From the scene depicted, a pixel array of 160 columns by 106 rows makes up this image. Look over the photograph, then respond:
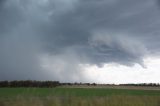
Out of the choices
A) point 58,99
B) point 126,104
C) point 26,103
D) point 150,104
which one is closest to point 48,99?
point 58,99

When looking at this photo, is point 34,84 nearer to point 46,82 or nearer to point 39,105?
point 46,82

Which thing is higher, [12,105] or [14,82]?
[14,82]

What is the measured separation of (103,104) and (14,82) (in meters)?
80.4

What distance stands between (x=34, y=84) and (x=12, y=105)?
7996 cm

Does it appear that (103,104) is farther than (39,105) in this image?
Yes

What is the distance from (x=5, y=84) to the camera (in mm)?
98875

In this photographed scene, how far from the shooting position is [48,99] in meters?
25.9

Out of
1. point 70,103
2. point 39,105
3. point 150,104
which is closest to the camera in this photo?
point 39,105

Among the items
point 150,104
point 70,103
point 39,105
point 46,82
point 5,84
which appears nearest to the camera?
point 39,105

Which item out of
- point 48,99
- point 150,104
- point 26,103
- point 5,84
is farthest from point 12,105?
point 5,84

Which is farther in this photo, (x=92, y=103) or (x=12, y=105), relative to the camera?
(x=92, y=103)

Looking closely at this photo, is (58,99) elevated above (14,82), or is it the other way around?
(14,82)

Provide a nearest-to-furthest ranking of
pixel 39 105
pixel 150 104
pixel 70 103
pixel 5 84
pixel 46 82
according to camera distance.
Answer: pixel 39 105 → pixel 70 103 → pixel 150 104 → pixel 5 84 → pixel 46 82

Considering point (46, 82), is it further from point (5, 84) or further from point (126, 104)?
point (126, 104)
